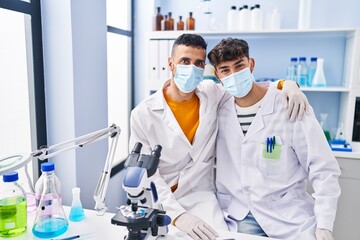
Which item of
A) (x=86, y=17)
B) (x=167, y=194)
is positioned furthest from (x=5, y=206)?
(x=86, y=17)

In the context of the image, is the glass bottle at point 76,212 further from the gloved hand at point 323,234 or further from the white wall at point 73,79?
the gloved hand at point 323,234

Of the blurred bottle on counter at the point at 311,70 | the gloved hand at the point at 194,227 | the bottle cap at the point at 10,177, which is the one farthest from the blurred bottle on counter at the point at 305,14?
the bottle cap at the point at 10,177

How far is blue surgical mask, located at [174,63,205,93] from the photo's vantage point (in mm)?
1525

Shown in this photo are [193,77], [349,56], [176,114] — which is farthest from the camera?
[349,56]

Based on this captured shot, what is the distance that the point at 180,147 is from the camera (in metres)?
1.57

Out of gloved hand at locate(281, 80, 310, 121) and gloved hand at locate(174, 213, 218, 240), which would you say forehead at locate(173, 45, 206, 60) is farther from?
gloved hand at locate(174, 213, 218, 240)

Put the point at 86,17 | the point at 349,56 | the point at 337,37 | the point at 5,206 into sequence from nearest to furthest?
the point at 5,206, the point at 86,17, the point at 349,56, the point at 337,37

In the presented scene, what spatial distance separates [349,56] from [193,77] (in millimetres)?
1442

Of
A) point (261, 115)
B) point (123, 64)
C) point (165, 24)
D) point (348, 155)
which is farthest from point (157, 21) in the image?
point (348, 155)

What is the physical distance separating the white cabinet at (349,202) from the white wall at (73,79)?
5.57ft

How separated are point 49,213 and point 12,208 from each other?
0.13m

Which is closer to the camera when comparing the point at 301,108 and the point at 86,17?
the point at 301,108

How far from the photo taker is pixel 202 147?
1602 mm

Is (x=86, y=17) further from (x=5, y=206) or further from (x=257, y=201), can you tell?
(x=257, y=201)
